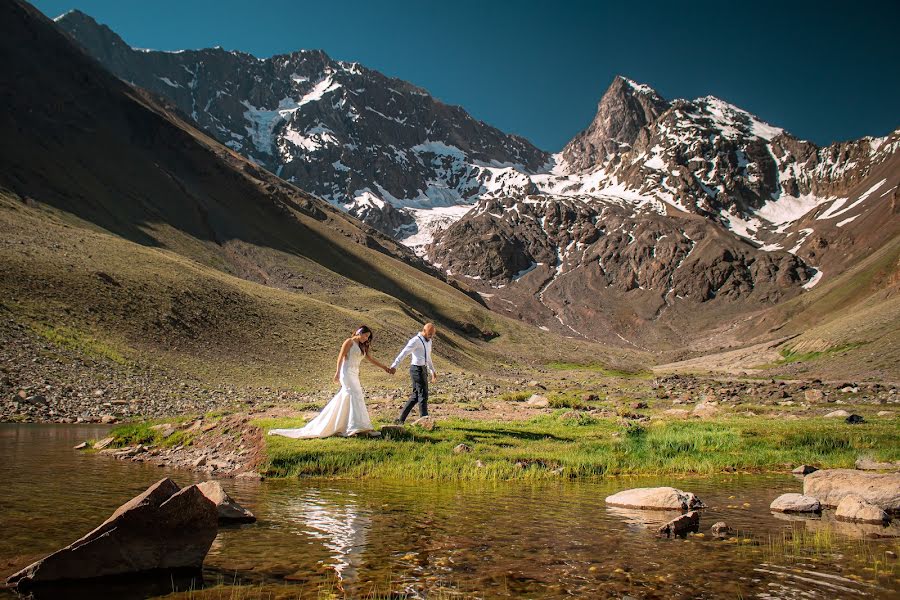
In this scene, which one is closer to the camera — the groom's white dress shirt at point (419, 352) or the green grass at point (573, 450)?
the green grass at point (573, 450)

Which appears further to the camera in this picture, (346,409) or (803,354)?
(803,354)

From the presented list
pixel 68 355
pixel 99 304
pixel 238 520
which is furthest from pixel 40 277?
pixel 238 520

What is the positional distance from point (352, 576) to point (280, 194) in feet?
554

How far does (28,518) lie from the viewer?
31.7 feet

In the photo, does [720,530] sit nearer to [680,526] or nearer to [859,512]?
[680,526]

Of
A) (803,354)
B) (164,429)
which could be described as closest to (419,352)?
(164,429)

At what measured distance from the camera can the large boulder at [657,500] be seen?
11.8 m

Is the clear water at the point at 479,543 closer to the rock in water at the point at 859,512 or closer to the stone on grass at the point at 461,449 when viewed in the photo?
the rock in water at the point at 859,512

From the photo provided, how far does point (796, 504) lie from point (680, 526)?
11.7 ft

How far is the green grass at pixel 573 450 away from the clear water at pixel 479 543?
1414 mm

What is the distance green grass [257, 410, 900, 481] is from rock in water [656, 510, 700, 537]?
5.46 m

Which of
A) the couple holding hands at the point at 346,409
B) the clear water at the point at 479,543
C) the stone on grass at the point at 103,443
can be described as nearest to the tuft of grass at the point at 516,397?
the couple holding hands at the point at 346,409

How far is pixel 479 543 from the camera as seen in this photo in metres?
9.09

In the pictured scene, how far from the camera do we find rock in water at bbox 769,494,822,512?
39.0ft
